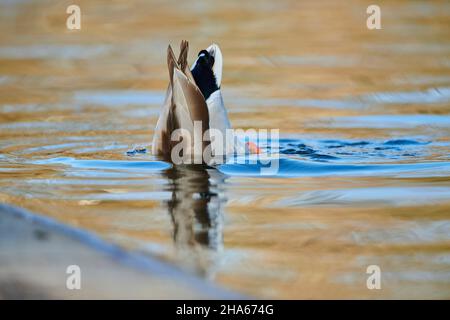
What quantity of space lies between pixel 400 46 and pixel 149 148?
5306 mm

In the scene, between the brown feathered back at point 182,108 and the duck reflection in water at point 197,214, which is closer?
the duck reflection in water at point 197,214

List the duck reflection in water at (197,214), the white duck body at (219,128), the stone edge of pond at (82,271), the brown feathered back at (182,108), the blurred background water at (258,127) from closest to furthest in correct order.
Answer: the stone edge of pond at (82,271) → the duck reflection in water at (197,214) → the blurred background water at (258,127) → the brown feathered back at (182,108) → the white duck body at (219,128)

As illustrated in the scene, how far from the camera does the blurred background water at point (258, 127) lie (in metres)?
3.49

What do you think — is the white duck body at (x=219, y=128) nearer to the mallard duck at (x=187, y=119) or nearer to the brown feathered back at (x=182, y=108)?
the mallard duck at (x=187, y=119)

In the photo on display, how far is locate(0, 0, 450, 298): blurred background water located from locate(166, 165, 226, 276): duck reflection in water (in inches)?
0.6

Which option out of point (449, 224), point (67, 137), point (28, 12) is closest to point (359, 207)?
point (449, 224)

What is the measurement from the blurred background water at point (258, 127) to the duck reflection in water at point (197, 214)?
0.01m

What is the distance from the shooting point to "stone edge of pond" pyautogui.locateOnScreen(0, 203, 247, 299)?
2.46 metres

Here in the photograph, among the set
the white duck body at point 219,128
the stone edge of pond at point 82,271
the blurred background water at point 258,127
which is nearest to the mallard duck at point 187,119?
the white duck body at point 219,128

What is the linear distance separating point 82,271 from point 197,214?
1541mm

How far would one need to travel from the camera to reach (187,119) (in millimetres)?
5645

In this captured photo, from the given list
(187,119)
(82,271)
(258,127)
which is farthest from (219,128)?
(82,271)

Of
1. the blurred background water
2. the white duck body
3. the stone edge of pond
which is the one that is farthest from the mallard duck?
the stone edge of pond

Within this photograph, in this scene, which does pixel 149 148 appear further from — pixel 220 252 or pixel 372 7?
pixel 372 7
